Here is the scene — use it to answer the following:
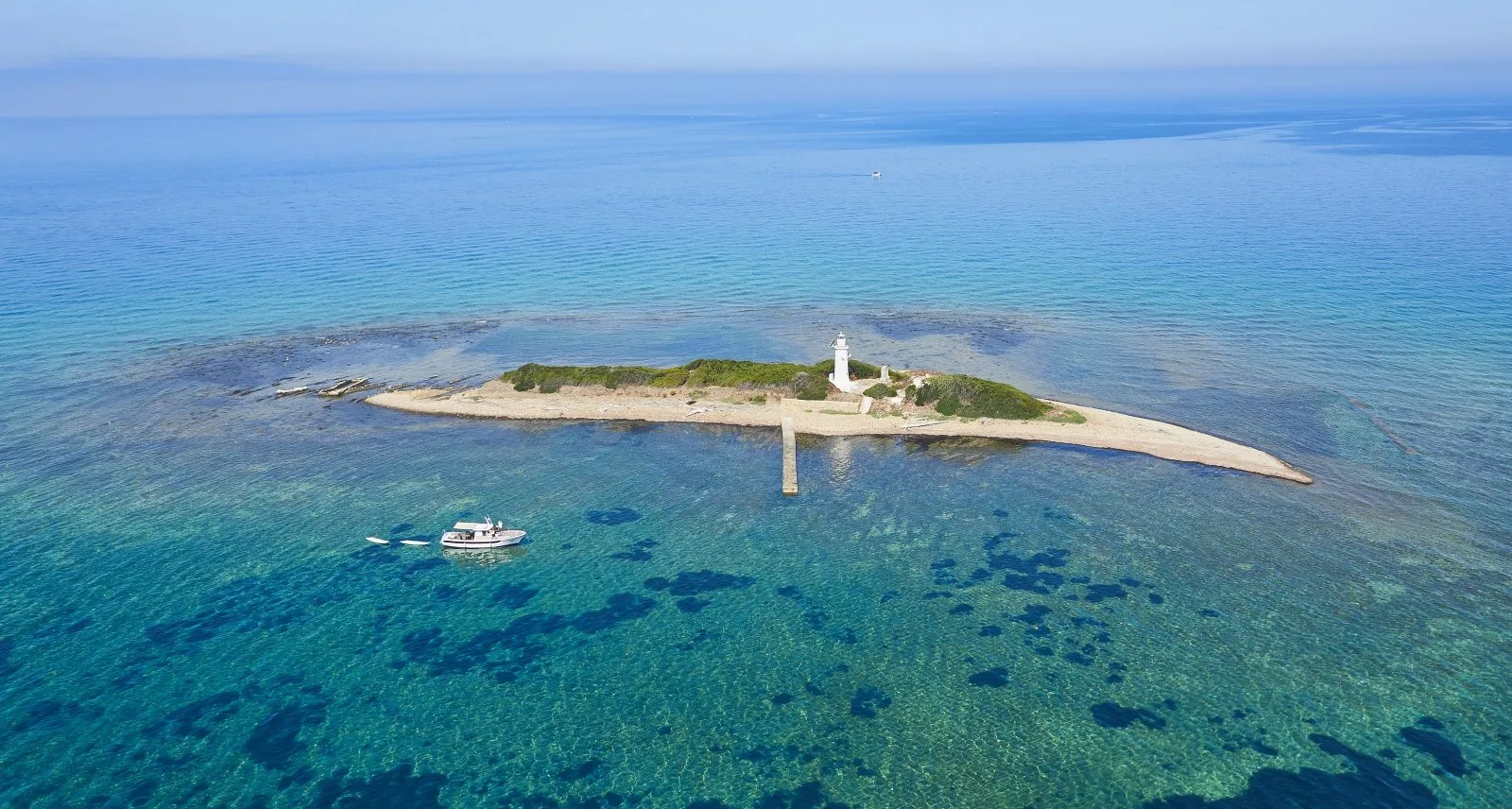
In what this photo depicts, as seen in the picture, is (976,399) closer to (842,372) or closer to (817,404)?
(842,372)

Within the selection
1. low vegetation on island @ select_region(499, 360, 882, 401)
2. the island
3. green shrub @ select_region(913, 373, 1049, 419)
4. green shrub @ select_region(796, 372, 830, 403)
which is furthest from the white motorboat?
green shrub @ select_region(913, 373, 1049, 419)

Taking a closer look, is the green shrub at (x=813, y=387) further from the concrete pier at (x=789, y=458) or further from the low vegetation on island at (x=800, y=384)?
the concrete pier at (x=789, y=458)

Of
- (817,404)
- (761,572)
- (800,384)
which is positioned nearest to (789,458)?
(817,404)

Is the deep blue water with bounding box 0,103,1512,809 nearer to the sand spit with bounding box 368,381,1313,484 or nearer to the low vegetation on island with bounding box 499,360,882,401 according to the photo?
the sand spit with bounding box 368,381,1313,484

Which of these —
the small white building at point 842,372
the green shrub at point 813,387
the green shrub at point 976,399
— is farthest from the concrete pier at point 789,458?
the green shrub at point 976,399

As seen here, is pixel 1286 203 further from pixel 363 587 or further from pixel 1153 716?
pixel 363 587

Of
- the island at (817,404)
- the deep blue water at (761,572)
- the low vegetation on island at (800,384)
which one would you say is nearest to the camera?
the deep blue water at (761,572)
